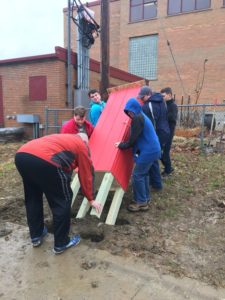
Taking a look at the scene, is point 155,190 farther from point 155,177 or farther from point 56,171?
point 56,171

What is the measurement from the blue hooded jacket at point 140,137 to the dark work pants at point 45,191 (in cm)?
120

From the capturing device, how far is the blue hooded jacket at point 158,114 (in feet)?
16.3

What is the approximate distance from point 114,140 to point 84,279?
2.06 metres

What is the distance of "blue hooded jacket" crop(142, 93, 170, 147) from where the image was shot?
4953mm

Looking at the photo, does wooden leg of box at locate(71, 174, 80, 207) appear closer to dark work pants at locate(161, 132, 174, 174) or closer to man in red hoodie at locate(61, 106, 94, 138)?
man in red hoodie at locate(61, 106, 94, 138)

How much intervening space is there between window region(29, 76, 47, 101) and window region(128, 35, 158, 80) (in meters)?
16.5

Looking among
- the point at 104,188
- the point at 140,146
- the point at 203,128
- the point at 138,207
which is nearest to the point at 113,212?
the point at 104,188

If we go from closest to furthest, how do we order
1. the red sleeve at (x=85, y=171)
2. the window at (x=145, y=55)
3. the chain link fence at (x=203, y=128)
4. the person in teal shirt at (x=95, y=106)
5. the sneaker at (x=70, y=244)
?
the red sleeve at (x=85, y=171) → the sneaker at (x=70, y=244) → the person in teal shirt at (x=95, y=106) → the chain link fence at (x=203, y=128) → the window at (x=145, y=55)

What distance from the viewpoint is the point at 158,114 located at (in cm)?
500

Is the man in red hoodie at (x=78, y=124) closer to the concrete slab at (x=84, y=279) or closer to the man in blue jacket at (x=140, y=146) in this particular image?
the man in blue jacket at (x=140, y=146)

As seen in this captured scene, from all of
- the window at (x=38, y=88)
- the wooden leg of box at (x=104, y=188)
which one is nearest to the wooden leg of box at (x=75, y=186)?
the wooden leg of box at (x=104, y=188)

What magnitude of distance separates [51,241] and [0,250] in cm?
57

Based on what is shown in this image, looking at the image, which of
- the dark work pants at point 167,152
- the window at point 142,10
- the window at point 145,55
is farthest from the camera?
the window at point 145,55

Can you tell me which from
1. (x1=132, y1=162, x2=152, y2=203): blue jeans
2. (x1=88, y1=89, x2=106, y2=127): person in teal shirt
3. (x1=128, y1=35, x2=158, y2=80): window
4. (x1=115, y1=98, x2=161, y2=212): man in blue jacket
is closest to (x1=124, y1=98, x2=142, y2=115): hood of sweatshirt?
(x1=115, y1=98, x2=161, y2=212): man in blue jacket
